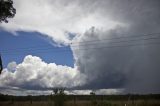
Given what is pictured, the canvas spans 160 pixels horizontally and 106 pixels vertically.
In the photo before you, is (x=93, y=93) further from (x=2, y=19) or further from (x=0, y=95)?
(x=0, y=95)

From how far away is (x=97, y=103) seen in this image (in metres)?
47.7

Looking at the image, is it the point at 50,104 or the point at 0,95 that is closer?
the point at 50,104

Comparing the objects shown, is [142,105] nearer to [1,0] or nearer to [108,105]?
[108,105]

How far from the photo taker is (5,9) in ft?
121

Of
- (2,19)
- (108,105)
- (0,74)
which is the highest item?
(2,19)

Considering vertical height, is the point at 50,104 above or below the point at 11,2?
below

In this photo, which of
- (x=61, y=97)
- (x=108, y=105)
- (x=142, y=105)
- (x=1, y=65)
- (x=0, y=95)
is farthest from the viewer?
(x=0, y=95)

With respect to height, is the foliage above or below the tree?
below

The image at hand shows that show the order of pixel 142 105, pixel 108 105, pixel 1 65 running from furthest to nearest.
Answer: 1. pixel 142 105
2. pixel 108 105
3. pixel 1 65

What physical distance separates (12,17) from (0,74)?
6.67 meters

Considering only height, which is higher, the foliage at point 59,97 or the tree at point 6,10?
the tree at point 6,10

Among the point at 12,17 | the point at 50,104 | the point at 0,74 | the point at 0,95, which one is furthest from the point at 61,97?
the point at 0,95

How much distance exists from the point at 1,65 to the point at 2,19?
5289mm

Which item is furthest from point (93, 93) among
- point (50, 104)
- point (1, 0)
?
point (1, 0)
